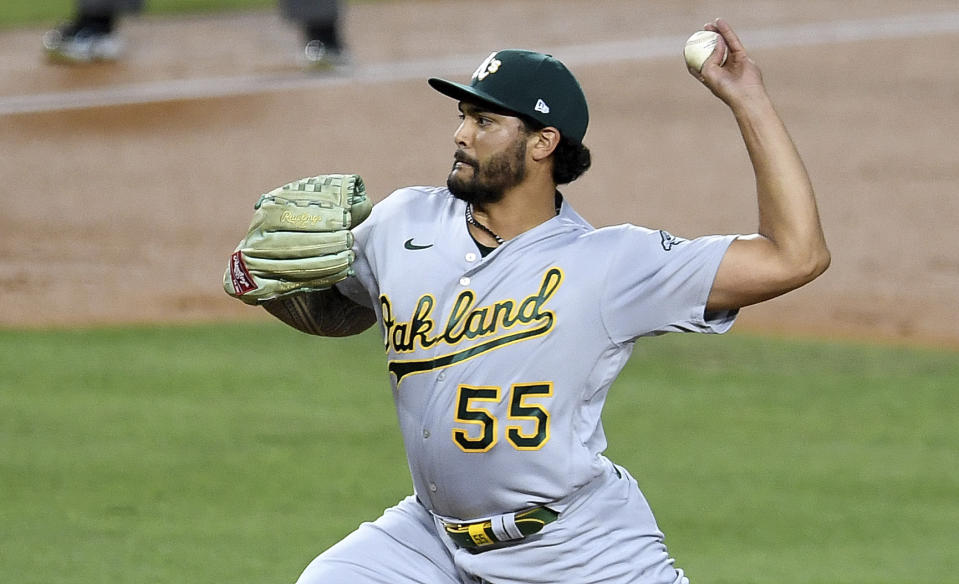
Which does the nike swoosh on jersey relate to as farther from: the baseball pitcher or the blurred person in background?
the blurred person in background

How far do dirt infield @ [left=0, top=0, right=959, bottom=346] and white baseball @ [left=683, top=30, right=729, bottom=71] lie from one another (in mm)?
5357

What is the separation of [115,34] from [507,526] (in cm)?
933

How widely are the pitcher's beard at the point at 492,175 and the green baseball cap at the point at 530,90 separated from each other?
93 millimetres

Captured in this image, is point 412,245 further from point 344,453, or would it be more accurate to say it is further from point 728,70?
point 344,453

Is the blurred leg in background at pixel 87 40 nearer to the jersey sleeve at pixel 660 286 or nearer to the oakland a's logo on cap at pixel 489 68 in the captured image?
the oakland a's logo on cap at pixel 489 68

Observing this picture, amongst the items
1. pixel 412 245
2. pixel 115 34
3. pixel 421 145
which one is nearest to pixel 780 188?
pixel 412 245

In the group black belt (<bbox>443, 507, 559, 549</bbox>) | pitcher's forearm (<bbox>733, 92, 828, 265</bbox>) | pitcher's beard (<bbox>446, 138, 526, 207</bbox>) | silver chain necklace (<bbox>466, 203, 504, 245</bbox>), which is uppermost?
pitcher's forearm (<bbox>733, 92, 828, 265</bbox>)

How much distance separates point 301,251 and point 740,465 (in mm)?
3397

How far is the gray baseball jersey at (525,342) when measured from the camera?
3529 mm

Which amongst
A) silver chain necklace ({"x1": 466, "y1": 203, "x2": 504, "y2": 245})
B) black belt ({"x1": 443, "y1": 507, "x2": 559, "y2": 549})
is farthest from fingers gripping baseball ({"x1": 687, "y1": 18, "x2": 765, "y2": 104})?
black belt ({"x1": 443, "y1": 507, "x2": 559, "y2": 549})

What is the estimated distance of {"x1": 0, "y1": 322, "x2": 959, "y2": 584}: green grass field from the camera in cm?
561

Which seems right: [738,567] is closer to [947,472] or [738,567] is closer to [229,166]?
[947,472]

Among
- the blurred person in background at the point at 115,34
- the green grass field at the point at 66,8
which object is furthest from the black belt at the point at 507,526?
the green grass field at the point at 66,8

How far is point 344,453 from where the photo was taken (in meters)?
6.64
